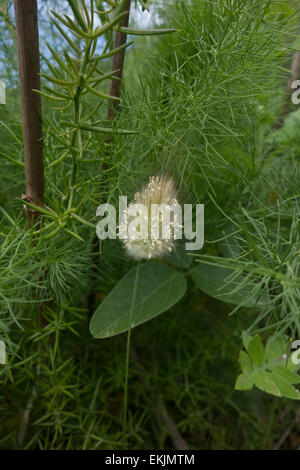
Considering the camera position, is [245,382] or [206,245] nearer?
[245,382]

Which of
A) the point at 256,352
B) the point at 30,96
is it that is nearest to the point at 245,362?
the point at 256,352

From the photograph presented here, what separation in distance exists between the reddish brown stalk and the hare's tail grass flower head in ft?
0.33

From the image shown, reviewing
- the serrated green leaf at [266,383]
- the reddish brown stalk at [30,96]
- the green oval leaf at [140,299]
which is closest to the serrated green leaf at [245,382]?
the serrated green leaf at [266,383]

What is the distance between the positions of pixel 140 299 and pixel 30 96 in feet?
0.83

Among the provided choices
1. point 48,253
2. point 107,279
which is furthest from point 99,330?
point 107,279

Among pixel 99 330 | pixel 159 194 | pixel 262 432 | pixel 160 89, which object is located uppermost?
pixel 160 89

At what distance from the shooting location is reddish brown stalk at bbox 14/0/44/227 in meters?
0.36

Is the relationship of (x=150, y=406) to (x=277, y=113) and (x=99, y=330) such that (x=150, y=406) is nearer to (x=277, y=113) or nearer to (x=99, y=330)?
(x=99, y=330)

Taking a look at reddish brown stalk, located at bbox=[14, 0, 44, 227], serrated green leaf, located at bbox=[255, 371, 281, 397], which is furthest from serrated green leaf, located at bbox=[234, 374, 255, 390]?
reddish brown stalk, located at bbox=[14, 0, 44, 227]

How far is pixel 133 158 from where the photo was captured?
0.49m

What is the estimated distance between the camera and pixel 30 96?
39 centimetres

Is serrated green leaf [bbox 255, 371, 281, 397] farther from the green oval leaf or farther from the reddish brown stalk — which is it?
the reddish brown stalk

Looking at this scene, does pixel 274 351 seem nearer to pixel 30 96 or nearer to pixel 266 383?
pixel 266 383

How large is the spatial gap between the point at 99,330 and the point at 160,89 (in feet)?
0.89
